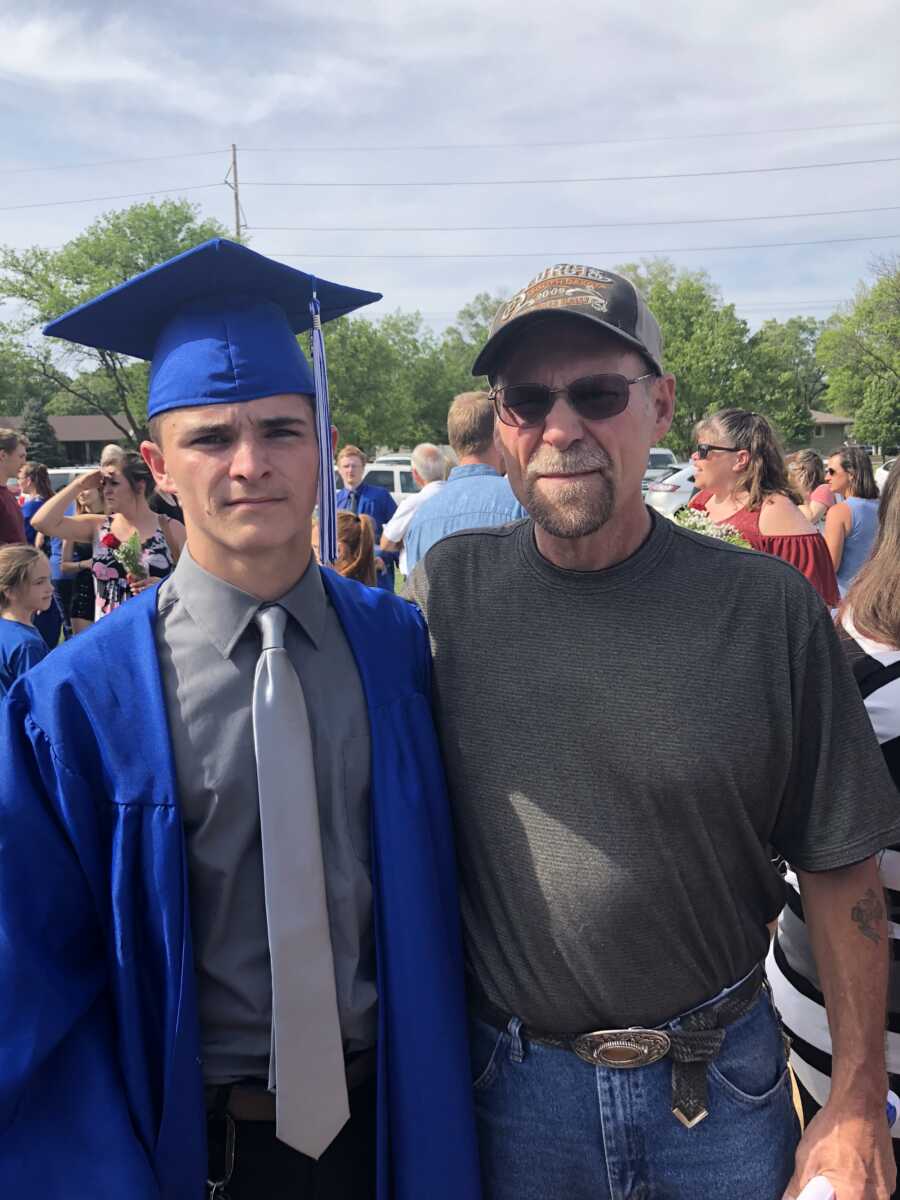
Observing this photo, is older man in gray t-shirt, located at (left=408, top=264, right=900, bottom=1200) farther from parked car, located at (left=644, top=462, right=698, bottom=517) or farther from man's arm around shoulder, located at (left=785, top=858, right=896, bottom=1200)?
parked car, located at (left=644, top=462, right=698, bottom=517)

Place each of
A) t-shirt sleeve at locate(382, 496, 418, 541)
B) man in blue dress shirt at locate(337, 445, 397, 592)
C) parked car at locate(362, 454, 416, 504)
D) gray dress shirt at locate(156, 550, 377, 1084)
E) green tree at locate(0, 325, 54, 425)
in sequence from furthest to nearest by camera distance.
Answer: green tree at locate(0, 325, 54, 425) < parked car at locate(362, 454, 416, 504) < man in blue dress shirt at locate(337, 445, 397, 592) < t-shirt sleeve at locate(382, 496, 418, 541) < gray dress shirt at locate(156, 550, 377, 1084)

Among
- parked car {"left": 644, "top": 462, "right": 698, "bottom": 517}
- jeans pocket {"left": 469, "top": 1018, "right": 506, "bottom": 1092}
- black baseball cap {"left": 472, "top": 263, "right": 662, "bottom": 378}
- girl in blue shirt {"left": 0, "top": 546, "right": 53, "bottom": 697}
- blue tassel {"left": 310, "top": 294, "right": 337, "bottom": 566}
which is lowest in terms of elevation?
parked car {"left": 644, "top": 462, "right": 698, "bottom": 517}

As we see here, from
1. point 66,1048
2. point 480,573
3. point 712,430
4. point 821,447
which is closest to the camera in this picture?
point 66,1048

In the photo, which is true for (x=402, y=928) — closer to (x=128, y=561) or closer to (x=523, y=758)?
(x=523, y=758)

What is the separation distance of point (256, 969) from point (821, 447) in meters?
81.2

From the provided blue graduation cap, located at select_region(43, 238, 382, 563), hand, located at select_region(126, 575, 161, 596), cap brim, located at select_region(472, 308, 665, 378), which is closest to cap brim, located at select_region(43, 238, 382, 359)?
blue graduation cap, located at select_region(43, 238, 382, 563)

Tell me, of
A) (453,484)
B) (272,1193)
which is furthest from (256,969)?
(453,484)

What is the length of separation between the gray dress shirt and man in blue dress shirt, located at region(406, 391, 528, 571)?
267cm

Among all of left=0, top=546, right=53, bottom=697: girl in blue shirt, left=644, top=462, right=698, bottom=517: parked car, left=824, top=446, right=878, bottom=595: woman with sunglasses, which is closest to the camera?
left=0, top=546, right=53, bottom=697: girl in blue shirt

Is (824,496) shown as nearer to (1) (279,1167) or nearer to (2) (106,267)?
(1) (279,1167)

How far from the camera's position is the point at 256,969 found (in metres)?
1.50

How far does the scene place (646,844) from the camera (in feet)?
5.09

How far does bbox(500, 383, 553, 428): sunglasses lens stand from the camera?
1.72 metres

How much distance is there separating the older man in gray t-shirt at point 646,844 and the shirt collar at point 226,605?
308mm
